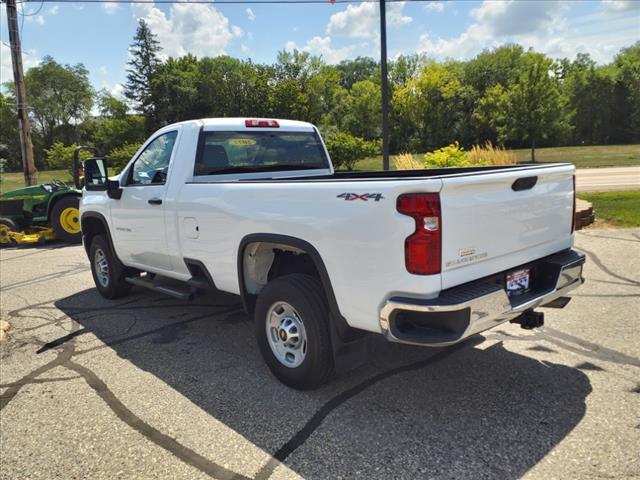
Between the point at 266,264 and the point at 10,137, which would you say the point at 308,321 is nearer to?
the point at 266,264

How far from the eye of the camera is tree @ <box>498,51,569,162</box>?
1404 inches

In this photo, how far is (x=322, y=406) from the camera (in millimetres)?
3479

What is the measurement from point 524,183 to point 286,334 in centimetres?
193

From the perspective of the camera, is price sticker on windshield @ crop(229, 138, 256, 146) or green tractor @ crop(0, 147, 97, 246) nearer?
price sticker on windshield @ crop(229, 138, 256, 146)

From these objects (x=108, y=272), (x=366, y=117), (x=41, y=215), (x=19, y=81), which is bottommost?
(x=108, y=272)

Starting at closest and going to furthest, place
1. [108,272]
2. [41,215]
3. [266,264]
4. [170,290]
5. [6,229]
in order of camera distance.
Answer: [266,264] < [170,290] < [108,272] < [6,229] < [41,215]

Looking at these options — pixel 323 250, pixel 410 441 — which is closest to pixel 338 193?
pixel 323 250

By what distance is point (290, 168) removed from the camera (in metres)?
5.27

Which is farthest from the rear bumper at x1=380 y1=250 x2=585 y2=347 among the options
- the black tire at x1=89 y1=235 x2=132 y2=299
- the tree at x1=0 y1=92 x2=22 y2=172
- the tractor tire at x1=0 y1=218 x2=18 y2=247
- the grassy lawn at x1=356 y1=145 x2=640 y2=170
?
the tree at x1=0 y1=92 x2=22 y2=172

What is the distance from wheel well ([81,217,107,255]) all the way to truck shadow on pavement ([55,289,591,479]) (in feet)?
5.95

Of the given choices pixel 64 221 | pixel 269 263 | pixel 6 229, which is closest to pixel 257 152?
pixel 269 263

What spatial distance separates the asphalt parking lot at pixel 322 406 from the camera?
2838 millimetres

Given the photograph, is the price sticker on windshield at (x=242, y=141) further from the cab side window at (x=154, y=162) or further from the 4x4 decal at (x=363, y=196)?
the 4x4 decal at (x=363, y=196)

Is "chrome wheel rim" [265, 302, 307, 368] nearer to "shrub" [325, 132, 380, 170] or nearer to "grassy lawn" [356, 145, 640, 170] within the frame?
"grassy lawn" [356, 145, 640, 170]
